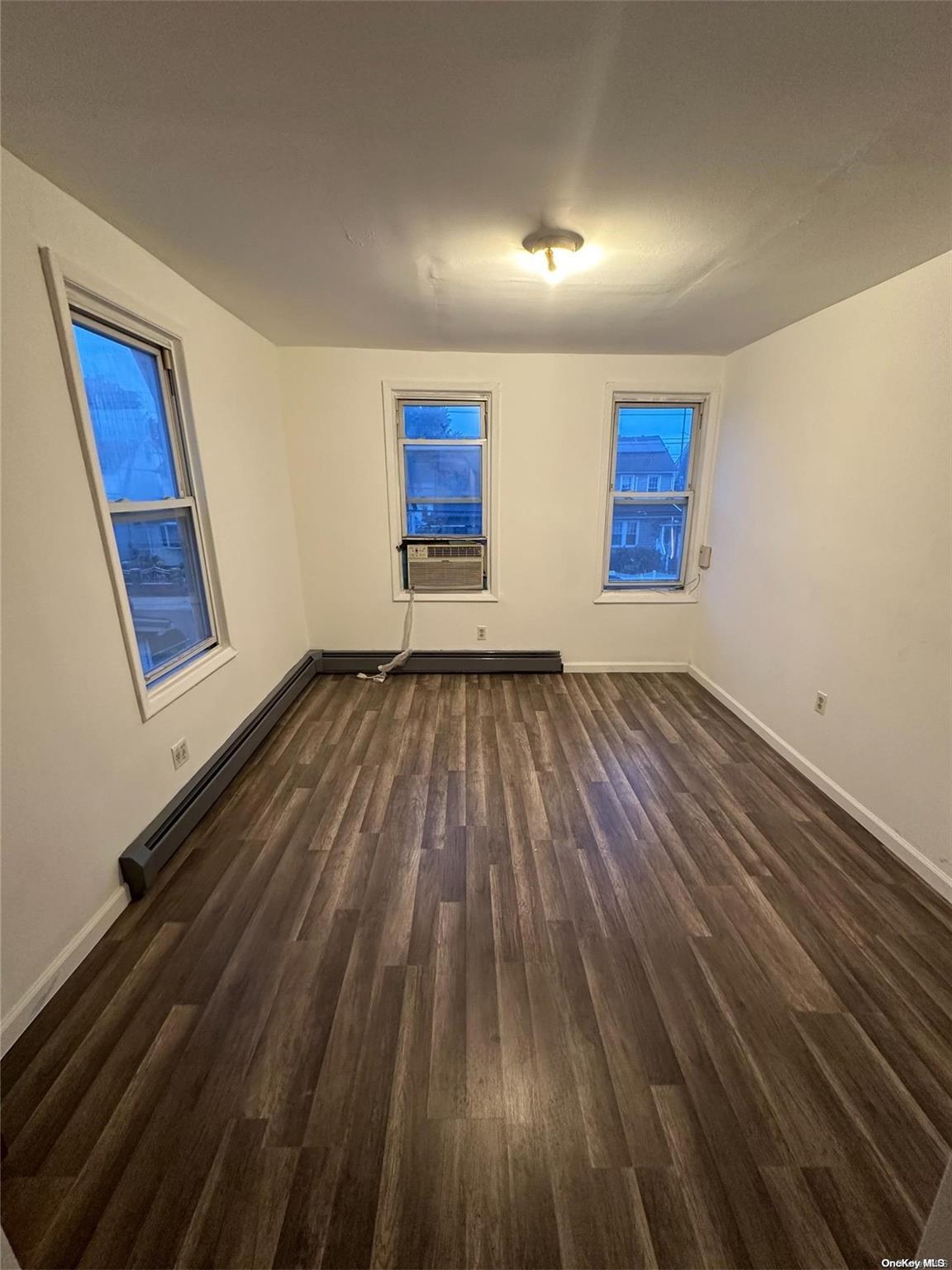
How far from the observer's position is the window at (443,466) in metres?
3.56

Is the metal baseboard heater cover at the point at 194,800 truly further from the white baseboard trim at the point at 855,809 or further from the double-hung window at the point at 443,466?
the white baseboard trim at the point at 855,809

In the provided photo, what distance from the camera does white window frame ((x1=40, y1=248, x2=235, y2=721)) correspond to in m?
1.53

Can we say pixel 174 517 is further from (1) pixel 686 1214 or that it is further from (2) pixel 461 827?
(1) pixel 686 1214

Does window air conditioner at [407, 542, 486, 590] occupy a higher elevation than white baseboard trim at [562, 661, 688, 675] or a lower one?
higher

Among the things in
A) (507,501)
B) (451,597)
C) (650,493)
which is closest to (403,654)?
(451,597)

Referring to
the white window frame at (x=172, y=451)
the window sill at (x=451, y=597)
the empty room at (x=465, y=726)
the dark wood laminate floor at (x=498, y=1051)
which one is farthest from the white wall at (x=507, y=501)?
the dark wood laminate floor at (x=498, y=1051)

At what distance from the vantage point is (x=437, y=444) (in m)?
3.61

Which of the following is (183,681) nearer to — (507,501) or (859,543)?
(507,501)

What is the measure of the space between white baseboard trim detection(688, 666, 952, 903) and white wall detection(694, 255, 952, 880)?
30 mm

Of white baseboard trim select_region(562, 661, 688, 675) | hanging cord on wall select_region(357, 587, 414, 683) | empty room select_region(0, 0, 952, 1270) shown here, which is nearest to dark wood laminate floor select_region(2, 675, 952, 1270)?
empty room select_region(0, 0, 952, 1270)

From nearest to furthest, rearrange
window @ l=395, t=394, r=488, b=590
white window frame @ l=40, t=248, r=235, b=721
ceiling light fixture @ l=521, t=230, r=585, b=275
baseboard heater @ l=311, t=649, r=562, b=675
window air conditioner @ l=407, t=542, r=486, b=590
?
white window frame @ l=40, t=248, r=235, b=721 < ceiling light fixture @ l=521, t=230, r=585, b=275 < window @ l=395, t=394, r=488, b=590 < window air conditioner @ l=407, t=542, r=486, b=590 < baseboard heater @ l=311, t=649, r=562, b=675

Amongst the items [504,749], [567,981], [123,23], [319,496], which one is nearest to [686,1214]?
[567,981]

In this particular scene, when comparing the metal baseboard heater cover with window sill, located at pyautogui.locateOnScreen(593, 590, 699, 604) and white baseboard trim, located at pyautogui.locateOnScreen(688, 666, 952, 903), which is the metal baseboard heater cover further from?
white baseboard trim, located at pyautogui.locateOnScreen(688, 666, 952, 903)

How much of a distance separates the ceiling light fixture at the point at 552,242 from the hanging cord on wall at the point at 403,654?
8.07 ft
